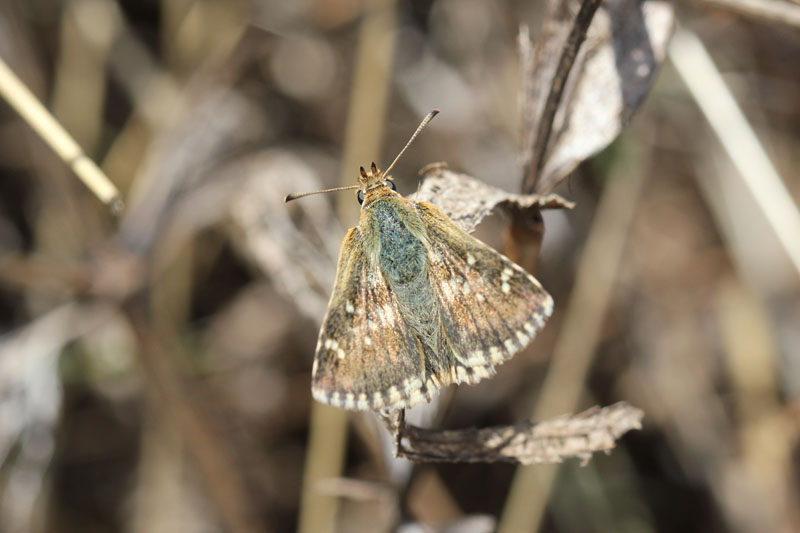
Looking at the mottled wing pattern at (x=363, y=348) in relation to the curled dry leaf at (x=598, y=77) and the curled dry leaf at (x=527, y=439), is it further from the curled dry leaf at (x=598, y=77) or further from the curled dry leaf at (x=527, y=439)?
the curled dry leaf at (x=598, y=77)

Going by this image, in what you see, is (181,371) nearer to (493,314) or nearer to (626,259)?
(493,314)

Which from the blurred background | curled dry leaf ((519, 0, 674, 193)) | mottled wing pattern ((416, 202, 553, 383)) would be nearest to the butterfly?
mottled wing pattern ((416, 202, 553, 383))

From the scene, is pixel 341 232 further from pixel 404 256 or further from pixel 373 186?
pixel 404 256

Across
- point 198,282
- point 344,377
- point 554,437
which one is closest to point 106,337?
point 198,282

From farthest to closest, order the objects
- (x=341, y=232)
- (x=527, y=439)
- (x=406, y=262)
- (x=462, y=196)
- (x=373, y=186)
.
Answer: (x=341, y=232) < (x=373, y=186) < (x=406, y=262) < (x=462, y=196) < (x=527, y=439)

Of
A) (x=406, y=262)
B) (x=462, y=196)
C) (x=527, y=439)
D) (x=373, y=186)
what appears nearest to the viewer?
(x=527, y=439)

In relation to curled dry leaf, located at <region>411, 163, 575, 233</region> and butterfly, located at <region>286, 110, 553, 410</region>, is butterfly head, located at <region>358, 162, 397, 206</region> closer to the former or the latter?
butterfly, located at <region>286, 110, 553, 410</region>

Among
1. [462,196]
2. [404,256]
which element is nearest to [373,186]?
[404,256]
